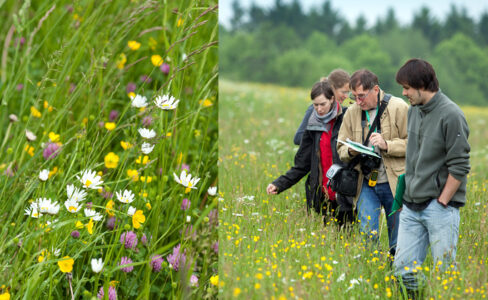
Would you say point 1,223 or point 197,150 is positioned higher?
point 197,150

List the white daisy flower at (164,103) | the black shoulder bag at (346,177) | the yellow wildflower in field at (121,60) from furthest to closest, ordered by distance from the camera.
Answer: the yellow wildflower in field at (121,60), the black shoulder bag at (346,177), the white daisy flower at (164,103)

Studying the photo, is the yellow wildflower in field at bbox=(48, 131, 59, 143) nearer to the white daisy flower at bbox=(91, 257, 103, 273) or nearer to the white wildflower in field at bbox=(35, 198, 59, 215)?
the white wildflower in field at bbox=(35, 198, 59, 215)

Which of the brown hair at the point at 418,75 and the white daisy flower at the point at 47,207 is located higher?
the brown hair at the point at 418,75

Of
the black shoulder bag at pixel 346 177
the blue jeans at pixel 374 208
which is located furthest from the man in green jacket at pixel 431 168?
the black shoulder bag at pixel 346 177

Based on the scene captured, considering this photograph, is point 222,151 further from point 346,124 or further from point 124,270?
point 124,270

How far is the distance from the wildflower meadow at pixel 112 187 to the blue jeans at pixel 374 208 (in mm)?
970

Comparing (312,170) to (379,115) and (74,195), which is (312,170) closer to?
(379,115)

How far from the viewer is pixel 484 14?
3859 mm

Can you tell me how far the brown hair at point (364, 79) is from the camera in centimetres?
297

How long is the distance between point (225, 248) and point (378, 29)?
24.8 metres

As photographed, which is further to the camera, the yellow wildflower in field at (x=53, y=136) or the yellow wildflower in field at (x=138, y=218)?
the yellow wildflower in field at (x=53, y=136)

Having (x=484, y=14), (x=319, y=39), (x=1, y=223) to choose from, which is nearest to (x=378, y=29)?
(x=319, y=39)

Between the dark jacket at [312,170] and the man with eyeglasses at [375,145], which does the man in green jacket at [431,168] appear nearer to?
the man with eyeglasses at [375,145]

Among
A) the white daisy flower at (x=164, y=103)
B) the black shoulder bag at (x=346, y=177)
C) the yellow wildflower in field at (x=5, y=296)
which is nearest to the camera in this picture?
the yellow wildflower in field at (x=5, y=296)
